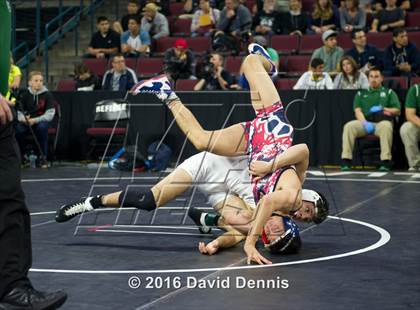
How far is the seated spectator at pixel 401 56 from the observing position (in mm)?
12672

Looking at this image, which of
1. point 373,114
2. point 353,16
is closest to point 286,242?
point 373,114

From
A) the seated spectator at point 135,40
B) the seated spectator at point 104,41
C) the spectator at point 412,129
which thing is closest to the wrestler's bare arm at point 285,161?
the spectator at point 412,129

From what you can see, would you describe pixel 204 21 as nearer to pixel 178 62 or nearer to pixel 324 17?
pixel 178 62

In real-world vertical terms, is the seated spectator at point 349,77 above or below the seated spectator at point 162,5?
below

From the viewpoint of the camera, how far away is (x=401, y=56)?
41.9ft

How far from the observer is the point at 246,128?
6.51m

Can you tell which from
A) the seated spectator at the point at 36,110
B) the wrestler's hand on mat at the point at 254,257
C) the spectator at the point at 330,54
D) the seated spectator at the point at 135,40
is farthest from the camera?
the seated spectator at the point at 135,40

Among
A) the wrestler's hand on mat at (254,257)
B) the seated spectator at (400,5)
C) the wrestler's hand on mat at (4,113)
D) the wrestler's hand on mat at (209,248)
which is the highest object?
the seated spectator at (400,5)

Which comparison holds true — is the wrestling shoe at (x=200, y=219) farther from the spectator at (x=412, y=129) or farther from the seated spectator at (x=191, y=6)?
the seated spectator at (x=191, y=6)

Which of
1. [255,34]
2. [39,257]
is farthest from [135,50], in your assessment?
[39,257]

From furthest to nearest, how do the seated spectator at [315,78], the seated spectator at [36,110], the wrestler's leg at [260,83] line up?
the seated spectator at [36,110] → the seated spectator at [315,78] → the wrestler's leg at [260,83]

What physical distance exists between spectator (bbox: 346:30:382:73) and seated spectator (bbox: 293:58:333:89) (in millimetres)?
661

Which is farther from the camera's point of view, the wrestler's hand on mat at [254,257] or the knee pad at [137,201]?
the knee pad at [137,201]

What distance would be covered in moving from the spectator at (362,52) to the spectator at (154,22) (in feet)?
11.5
